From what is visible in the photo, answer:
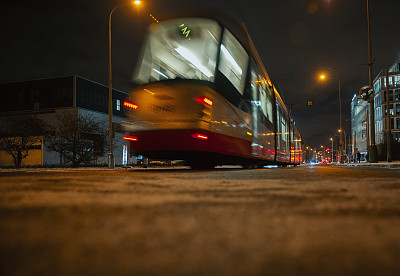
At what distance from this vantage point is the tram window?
8078 millimetres

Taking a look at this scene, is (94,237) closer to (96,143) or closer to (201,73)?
(201,73)

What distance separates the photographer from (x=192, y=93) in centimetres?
775

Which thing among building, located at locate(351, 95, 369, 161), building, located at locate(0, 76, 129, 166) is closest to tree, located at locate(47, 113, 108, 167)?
building, located at locate(0, 76, 129, 166)

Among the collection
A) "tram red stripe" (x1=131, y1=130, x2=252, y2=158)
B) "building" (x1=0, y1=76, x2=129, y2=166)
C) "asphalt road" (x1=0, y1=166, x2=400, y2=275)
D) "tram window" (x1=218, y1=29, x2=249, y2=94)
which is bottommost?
"asphalt road" (x1=0, y1=166, x2=400, y2=275)

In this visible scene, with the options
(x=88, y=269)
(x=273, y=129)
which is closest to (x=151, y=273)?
(x=88, y=269)

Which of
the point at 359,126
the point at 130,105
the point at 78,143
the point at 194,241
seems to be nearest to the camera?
the point at 194,241

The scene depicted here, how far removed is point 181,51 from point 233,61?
145cm

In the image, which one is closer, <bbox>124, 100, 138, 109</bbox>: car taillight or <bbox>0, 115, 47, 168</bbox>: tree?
<bbox>124, 100, 138, 109</bbox>: car taillight

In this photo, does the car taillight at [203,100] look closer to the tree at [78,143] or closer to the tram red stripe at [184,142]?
the tram red stripe at [184,142]

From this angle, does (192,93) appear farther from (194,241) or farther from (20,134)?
(20,134)

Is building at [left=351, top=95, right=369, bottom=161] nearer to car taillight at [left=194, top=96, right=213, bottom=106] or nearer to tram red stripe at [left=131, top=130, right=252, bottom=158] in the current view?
tram red stripe at [left=131, top=130, right=252, bottom=158]

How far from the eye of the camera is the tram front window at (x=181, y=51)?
7.86 m

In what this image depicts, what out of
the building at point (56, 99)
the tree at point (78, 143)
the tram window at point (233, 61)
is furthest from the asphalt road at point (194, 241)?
the building at point (56, 99)

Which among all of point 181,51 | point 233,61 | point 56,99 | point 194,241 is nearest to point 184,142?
point 181,51
